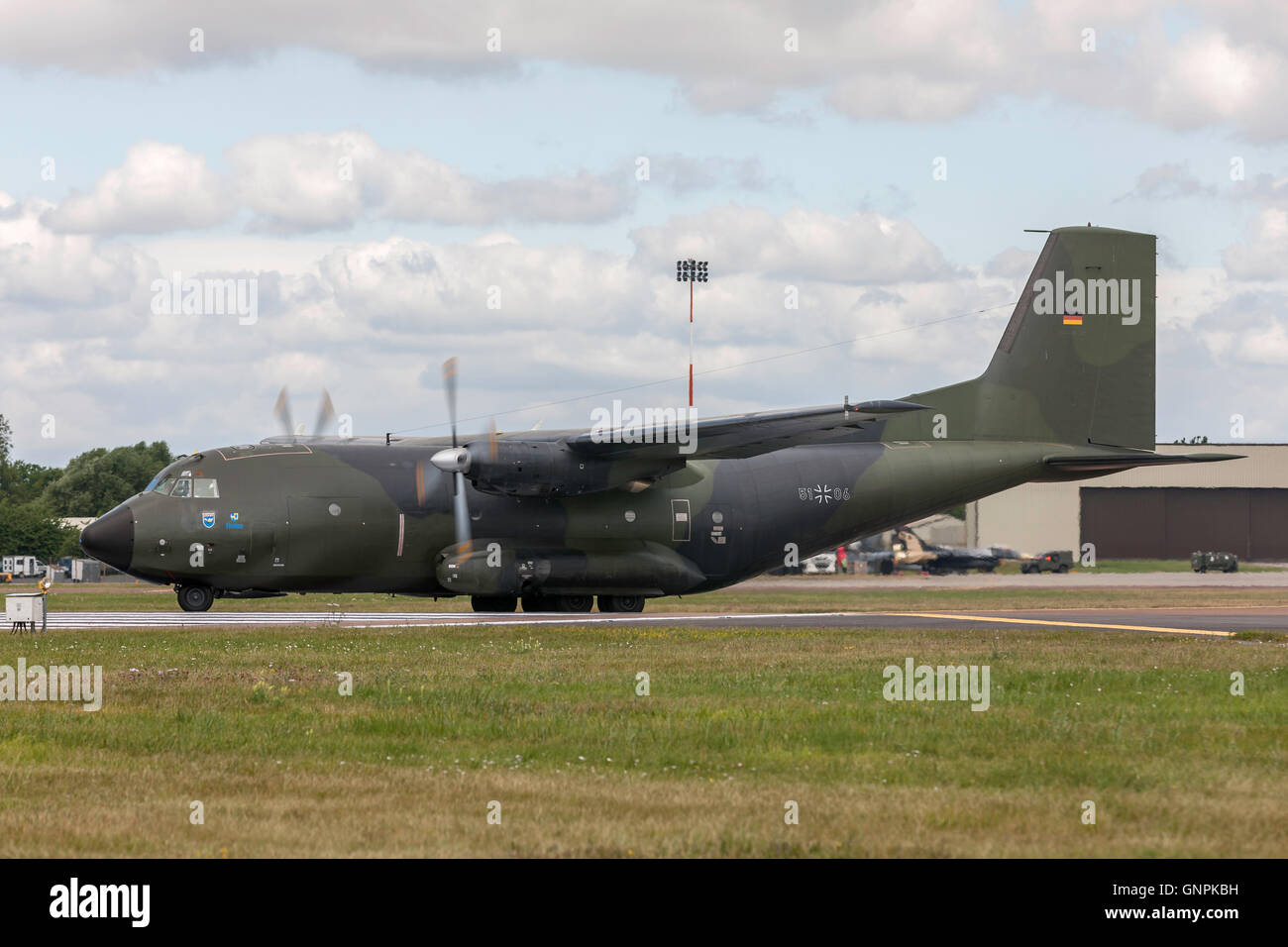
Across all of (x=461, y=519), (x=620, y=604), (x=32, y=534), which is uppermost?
(x=461, y=519)

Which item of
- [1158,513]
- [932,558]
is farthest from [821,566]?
[1158,513]

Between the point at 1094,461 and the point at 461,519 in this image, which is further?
the point at 1094,461

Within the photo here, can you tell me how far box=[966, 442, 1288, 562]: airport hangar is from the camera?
336ft

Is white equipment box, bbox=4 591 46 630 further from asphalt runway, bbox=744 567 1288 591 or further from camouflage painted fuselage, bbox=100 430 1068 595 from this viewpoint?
asphalt runway, bbox=744 567 1288 591

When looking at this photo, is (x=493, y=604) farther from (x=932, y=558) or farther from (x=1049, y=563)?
(x=1049, y=563)

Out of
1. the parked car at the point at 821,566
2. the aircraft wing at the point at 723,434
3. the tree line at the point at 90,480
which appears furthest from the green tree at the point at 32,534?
the aircraft wing at the point at 723,434

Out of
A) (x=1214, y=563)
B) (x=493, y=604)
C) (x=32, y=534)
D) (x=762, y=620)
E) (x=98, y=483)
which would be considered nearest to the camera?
(x=762, y=620)

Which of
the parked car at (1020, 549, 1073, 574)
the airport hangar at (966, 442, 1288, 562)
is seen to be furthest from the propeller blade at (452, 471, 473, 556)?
the airport hangar at (966, 442, 1288, 562)

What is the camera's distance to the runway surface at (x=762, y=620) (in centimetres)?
3038

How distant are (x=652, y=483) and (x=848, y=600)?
17.0 meters

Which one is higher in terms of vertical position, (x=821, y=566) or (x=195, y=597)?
(x=195, y=597)

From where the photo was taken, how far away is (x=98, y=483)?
5896 inches
